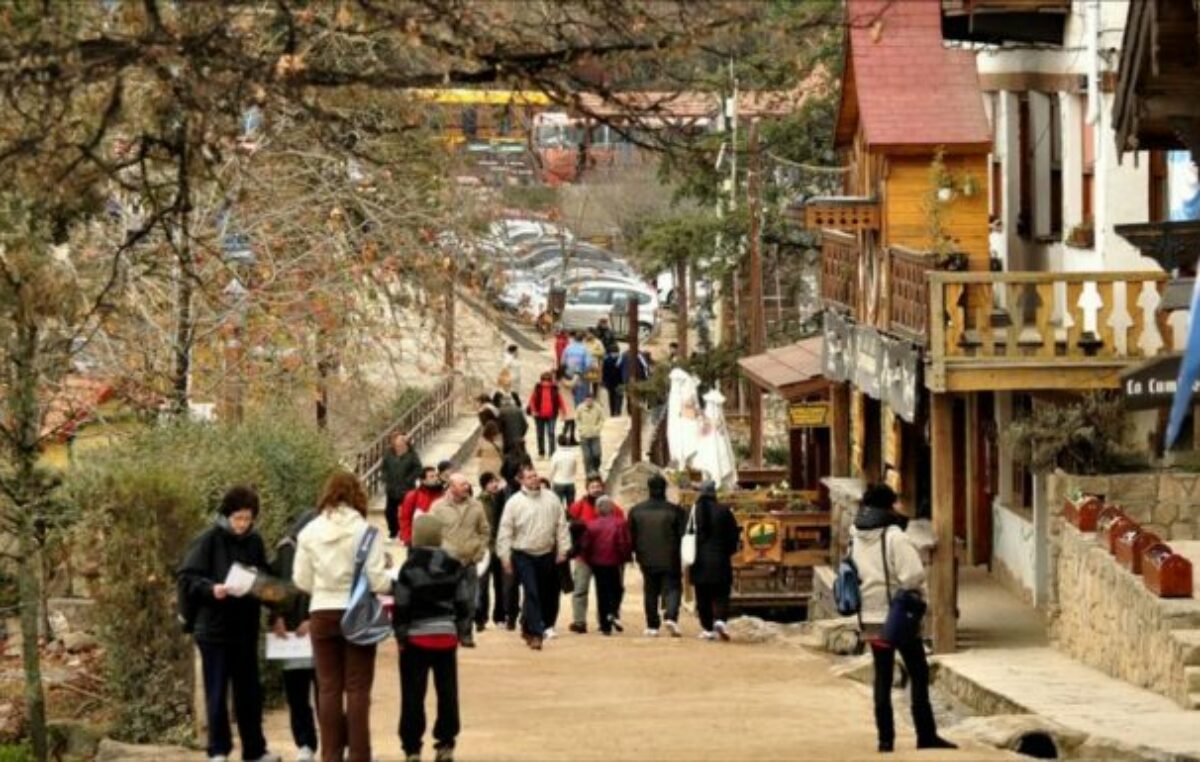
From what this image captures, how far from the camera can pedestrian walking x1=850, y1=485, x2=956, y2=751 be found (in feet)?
62.2

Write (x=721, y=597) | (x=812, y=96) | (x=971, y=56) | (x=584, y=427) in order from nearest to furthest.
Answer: (x=721, y=597)
(x=971, y=56)
(x=584, y=427)
(x=812, y=96)

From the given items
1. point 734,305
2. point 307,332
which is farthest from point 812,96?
Result: point 307,332

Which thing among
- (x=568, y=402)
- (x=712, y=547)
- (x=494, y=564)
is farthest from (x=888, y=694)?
(x=568, y=402)

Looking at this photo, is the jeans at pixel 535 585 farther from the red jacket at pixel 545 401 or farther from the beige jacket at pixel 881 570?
the red jacket at pixel 545 401

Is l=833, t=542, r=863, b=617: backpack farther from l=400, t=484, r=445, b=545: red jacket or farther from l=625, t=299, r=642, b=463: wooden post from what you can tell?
l=625, t=299, r=642, b=463: wooden post

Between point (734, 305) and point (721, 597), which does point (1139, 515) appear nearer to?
point (721, 597)

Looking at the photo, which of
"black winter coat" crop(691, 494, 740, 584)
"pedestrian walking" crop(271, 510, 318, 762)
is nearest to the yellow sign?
"black winter coat" crop(691, 494, 740, 584)

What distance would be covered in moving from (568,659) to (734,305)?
26.0 m

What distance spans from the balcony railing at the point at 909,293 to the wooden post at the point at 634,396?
18.4 metres

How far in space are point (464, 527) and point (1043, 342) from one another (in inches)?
249

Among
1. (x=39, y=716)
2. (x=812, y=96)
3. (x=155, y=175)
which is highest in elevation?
(x=812, y=96)

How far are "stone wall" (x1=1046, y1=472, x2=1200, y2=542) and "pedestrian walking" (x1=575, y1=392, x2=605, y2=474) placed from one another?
65.3ft

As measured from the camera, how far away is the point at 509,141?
4103 cm

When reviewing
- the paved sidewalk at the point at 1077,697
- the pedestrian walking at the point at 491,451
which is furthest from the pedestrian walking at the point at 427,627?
the pedestrian walking at the point at 491,451
